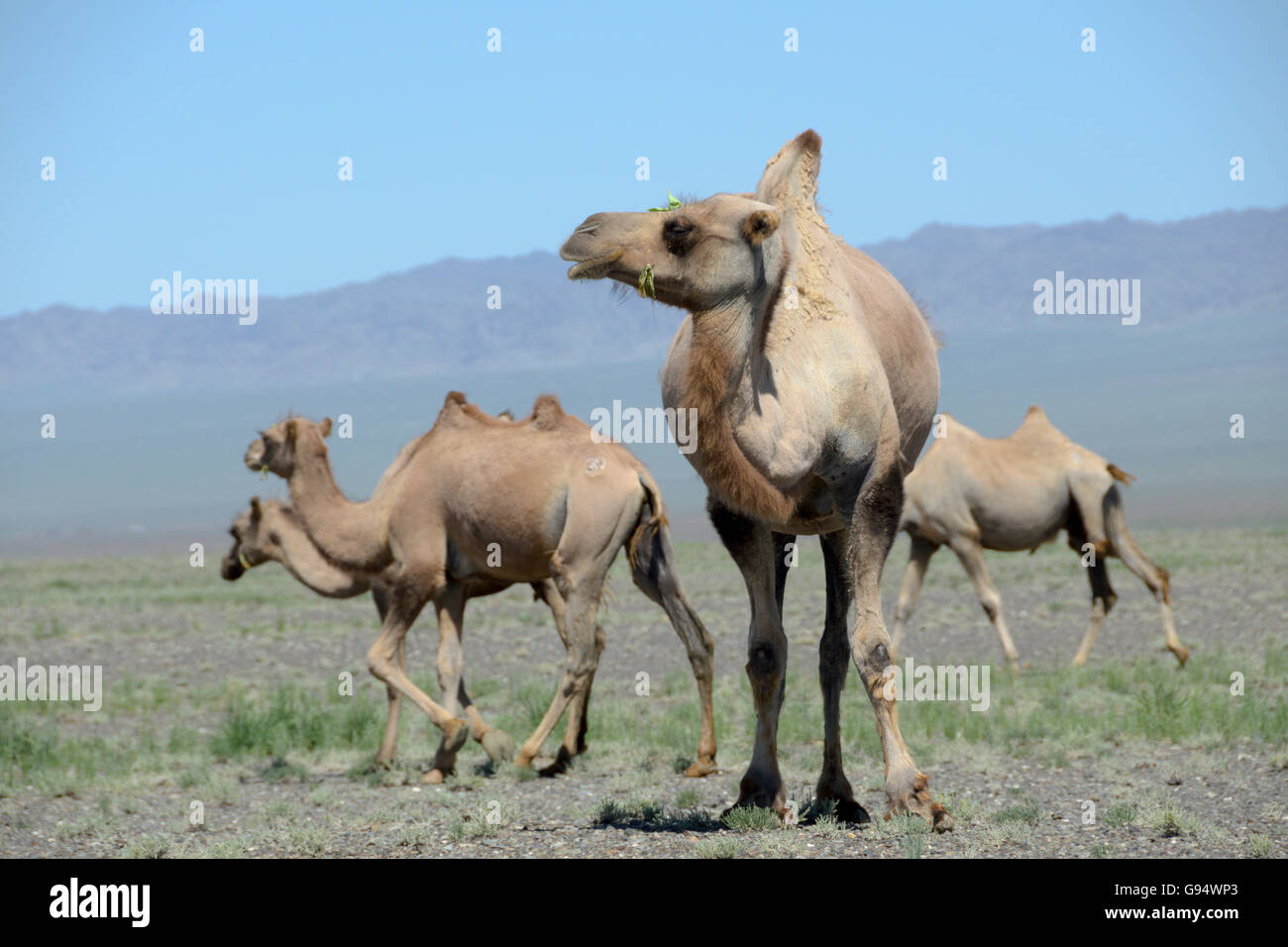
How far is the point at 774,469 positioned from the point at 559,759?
5055mm

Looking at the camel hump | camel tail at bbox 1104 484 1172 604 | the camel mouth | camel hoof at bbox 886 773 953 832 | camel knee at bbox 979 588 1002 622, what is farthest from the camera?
camel tail at bbox 1104 484 1172 604

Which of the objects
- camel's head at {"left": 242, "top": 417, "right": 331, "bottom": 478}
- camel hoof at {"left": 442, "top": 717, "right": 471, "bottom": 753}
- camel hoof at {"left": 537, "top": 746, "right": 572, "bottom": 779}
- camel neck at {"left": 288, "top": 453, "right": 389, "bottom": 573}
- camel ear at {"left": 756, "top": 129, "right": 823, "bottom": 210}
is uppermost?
camel ear at {"left": 756, "top": 129, "right": 823, "bottom": 210}

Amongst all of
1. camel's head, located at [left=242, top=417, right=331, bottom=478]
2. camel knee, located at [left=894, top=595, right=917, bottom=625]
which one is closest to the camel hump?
camel's head, located at [left=242, top=417, right=331, bottom=478]

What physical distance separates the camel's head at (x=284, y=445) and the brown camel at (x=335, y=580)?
1.12 feet

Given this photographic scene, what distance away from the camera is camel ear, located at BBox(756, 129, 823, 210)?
6930 mm

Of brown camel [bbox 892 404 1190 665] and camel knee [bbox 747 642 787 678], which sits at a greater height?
brown camel [bbox 892 404 1190 665]

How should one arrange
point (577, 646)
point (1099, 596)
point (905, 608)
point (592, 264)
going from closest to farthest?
point (592, 264), point (577, 646), point (905, 608), point (1099, 596)

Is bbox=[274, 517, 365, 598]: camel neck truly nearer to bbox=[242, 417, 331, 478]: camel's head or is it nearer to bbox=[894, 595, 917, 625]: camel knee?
bbox=[242, 417, 331, 478]: camel's head

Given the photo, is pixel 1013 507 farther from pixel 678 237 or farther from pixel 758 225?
pixel 678 237

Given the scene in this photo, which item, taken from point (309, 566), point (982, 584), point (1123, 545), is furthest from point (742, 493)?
point (1123, 545)

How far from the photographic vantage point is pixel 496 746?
424 inches

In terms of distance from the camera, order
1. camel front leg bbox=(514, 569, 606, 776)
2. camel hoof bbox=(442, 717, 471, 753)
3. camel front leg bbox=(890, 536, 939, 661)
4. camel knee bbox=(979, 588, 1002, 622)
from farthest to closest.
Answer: camel front leg bbox=(890, 536, 939, 661), camel knee bbox=(979, 588, 1002, 622), camel front leg bbox=(514, 569, 606, 776), camel hoof bbox=(442, 717, 471, 753)

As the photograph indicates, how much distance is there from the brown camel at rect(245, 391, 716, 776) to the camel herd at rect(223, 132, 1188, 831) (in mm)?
18

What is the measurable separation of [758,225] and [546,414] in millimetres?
5760
